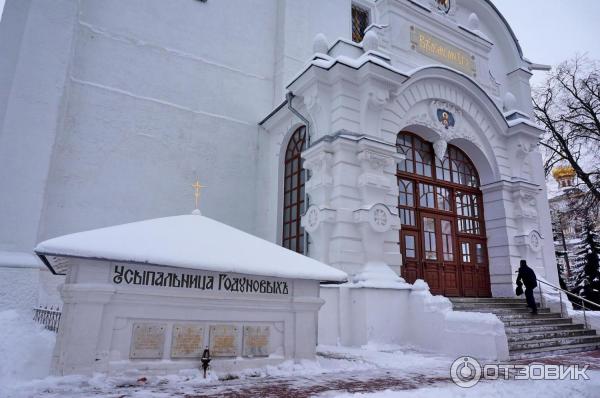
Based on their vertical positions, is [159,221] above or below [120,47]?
below

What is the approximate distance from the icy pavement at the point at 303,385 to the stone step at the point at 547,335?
2.56 metres

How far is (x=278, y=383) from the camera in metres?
5.21

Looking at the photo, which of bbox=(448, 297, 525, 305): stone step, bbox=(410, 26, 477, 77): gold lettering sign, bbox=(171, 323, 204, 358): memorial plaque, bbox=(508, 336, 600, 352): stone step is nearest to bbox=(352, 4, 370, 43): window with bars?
bbox=(410, 26, 477, 77): gold lettering sign

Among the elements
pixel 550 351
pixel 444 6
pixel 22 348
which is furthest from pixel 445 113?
pixel 22 348

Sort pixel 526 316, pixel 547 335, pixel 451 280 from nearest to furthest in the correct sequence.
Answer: pixel 547 335 < pixel 526 316 < pixel 451 280

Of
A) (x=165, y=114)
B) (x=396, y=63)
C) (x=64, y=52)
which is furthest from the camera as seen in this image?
(x=165, y=114)

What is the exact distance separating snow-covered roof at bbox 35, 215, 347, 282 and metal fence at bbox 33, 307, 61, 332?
2.37m

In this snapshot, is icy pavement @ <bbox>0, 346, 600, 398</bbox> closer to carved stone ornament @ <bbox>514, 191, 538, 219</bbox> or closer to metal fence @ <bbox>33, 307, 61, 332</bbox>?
metal fence @ <bbox>33, 307, 61, 332</bbox>

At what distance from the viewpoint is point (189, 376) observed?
5207mm

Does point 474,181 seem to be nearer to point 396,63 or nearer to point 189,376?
point 396,63

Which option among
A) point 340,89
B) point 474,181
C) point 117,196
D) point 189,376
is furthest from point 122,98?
point 474,181

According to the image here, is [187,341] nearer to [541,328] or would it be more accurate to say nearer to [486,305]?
[486,305]

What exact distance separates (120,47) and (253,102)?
14.9 feet

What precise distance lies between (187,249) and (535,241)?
39.0ft
